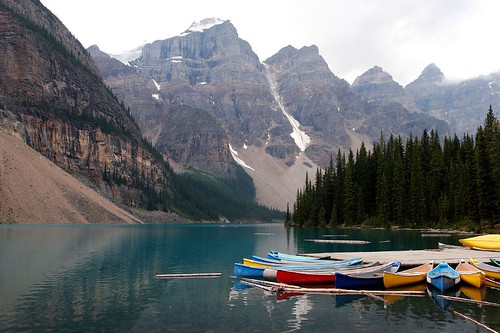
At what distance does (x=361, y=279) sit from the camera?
110 feet

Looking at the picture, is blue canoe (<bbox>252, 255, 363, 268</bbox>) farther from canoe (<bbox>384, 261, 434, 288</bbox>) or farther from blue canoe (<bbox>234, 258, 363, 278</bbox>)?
canoe (<bbox>384, 261, 434, 288</bbox>)

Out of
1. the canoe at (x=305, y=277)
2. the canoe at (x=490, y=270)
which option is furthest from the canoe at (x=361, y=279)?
the canoe at (x=490, y=270)

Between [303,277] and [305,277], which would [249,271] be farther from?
[305,277]

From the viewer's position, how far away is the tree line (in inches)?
3469

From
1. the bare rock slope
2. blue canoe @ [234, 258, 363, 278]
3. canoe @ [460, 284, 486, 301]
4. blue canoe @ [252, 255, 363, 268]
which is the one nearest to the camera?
canoe @ [460, 284, 486, 301]

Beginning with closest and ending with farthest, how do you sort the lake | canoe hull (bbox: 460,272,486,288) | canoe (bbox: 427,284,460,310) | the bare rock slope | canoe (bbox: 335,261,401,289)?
the lake → canoe (bbox: 427,284,460,310) → canoe (bbox: 335,261,401,289) → canoe hull (bbox: 460,272,486,288) → the bare rock slope

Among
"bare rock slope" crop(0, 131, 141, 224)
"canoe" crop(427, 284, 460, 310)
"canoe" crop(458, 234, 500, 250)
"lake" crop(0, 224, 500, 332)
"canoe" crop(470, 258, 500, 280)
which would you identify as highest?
"bare rock slope" crop(0, 131, 141, 224)

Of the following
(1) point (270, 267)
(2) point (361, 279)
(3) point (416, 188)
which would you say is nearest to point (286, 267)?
(1) point (270, 267)

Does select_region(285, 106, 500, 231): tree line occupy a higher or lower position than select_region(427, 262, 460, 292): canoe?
higher

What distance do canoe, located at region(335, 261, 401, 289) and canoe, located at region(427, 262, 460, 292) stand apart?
3512 mm

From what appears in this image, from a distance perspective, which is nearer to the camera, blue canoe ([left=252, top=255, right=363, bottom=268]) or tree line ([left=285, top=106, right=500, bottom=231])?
blue canoe ([left=252, top=255, right=363, bottom=268])

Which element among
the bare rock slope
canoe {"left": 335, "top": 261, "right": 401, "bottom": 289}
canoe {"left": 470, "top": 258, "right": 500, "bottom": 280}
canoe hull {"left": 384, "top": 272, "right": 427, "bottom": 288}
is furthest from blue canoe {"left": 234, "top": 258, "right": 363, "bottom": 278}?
the bare rock slope

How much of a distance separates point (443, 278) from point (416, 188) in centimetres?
9074

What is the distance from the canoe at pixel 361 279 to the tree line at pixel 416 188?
58470 mm
